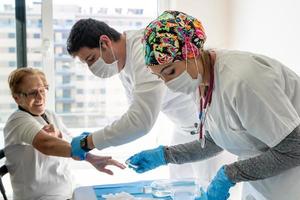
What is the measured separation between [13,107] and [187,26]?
2084mm

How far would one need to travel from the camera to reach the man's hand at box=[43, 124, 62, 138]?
1.71 meters

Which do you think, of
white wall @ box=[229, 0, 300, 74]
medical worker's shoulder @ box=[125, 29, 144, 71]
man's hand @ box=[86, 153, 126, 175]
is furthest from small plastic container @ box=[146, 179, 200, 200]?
white wall @ box=[229, 0, 300, 74]

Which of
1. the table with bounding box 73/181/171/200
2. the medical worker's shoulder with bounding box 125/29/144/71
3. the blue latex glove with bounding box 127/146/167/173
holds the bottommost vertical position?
the table with bounding box 73/181/171/200

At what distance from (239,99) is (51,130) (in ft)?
3.15

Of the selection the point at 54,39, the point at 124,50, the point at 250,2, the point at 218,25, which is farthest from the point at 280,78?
the point at 54,39

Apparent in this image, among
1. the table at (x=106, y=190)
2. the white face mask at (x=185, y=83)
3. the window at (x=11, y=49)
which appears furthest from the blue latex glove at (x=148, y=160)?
the window at (x=11, y=49)

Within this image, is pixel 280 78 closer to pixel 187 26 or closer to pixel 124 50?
pixel 187 26

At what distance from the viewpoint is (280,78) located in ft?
3.71

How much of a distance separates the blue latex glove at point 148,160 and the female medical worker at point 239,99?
25cm

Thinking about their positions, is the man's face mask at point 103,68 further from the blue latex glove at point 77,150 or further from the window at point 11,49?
the window at point 11,49

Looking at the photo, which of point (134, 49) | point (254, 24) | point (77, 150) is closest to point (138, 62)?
point (134, 49)

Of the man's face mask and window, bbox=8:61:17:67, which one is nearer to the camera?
the man's face mask

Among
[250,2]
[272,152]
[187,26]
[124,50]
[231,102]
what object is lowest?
[272,152]

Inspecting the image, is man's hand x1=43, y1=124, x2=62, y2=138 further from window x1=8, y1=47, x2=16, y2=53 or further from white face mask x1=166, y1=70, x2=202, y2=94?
window x1=8, y1=47, x2=16, y2=53
